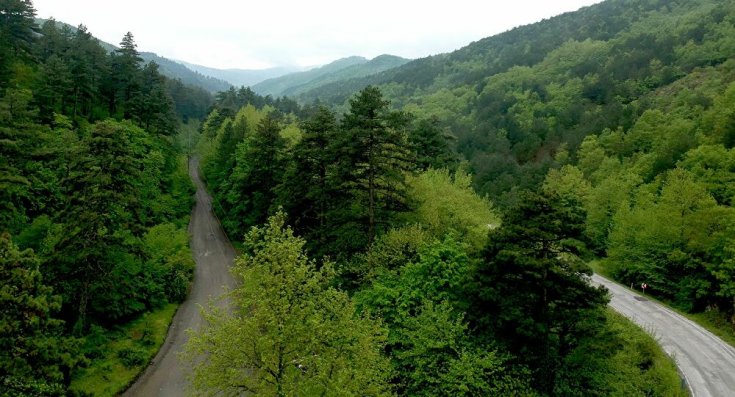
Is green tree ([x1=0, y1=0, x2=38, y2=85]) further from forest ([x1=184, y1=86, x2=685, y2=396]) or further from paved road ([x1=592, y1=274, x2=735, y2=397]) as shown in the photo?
paved road ([x1=592, y1=274, x2=735, y2=397])

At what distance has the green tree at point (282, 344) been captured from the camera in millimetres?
15617

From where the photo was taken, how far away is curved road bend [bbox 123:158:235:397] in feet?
87.9

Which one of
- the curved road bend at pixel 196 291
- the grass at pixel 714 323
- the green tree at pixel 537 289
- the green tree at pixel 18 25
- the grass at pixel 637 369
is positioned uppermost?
the green tree at pixel 18 25

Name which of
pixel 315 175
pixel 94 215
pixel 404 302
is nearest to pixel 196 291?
pixel 315 175

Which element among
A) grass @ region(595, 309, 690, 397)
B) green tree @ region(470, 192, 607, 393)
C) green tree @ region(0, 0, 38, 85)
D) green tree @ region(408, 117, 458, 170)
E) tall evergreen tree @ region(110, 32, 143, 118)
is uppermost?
green tree @ region(0, 0, 38, 85)

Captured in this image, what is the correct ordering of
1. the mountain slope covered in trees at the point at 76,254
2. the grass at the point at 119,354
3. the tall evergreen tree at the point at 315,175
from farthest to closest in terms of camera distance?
the tall evergreen tree at the point at 315,175, the grass at the point at 119,354, the mountain slope covered in trees at the point at 76,254

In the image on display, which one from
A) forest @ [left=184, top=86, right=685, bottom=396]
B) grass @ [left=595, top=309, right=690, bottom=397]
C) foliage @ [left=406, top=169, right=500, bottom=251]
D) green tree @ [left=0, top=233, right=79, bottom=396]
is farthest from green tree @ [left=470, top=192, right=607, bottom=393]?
green tree @ [left=0, top=233, right=79, bottom=396]

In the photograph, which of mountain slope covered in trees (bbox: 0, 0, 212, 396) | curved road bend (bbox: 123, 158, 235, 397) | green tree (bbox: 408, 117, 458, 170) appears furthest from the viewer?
green tree (bbox: 408, 117, 458, 170)

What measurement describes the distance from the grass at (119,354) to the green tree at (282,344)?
41.2 ft

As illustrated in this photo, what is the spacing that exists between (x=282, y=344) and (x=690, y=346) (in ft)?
92.5

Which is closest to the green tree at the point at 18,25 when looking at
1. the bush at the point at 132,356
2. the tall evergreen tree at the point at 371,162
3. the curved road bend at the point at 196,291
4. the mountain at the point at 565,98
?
the curved road bend at the point at 196,291

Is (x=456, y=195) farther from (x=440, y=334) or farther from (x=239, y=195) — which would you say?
(x=239, y=195)

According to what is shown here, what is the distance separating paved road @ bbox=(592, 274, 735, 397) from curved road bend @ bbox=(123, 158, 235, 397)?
1058 inches

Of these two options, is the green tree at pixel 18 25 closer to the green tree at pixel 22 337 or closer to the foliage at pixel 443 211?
the foliage at pixel 443 211
